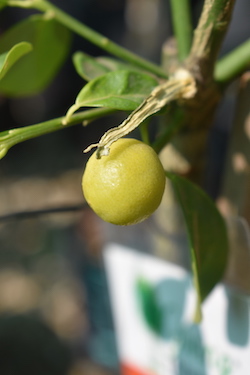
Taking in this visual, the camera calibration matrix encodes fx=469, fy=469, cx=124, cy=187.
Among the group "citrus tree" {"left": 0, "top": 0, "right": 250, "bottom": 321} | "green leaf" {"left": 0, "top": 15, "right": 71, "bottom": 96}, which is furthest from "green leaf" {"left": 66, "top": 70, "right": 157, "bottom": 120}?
"green leaf" {"left": 0, "top": 15, "right": 71, "bottom": 96}

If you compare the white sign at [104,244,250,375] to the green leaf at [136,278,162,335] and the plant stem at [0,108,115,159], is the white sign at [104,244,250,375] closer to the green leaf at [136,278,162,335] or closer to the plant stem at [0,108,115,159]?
the green leaf at [136,278,162,335]

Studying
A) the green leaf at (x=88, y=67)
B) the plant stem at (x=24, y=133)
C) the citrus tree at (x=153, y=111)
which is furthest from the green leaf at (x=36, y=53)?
the plant stem at (x=24, y=133)

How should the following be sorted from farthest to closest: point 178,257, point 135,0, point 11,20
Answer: point 135,0, point 11,20, point 178,257

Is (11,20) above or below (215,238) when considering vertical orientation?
below

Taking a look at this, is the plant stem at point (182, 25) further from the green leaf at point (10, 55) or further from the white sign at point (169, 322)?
the white sign at point (169, 322)

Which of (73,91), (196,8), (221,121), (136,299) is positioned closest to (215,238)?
(136,299)

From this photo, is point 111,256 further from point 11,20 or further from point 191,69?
point 11,20

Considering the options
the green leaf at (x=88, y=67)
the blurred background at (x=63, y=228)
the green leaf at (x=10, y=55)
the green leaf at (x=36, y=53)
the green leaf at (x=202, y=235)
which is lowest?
the blurred background at (x=63, y=228)
